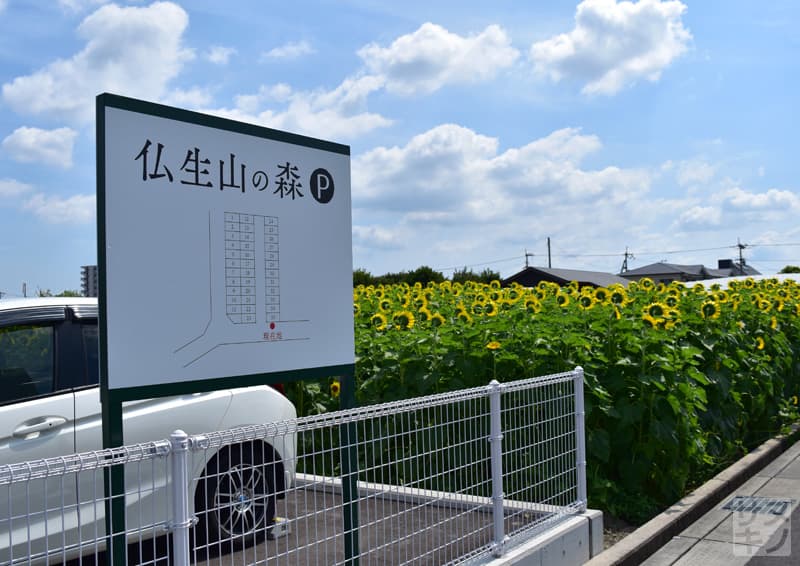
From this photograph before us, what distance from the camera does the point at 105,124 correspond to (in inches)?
136

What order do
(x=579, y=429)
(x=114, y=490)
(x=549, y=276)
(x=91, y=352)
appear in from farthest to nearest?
(x=549, y=276), (x=579, y=429), (x=91, y=352), (x=114, y=490)

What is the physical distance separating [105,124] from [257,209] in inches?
34.3

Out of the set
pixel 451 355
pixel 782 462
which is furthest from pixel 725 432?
pixel 451 355

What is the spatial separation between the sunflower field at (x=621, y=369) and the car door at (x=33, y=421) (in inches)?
140

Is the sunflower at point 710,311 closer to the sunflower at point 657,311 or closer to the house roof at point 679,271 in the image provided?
the sunflower at point 657,311

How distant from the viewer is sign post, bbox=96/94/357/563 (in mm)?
3484

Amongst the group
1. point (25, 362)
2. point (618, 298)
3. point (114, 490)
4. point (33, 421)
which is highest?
point (618, 298)

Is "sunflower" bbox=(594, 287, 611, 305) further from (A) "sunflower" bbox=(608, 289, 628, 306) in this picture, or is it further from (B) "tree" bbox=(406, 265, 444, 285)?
(B) "tree" bbox=(406, 265, 444, 285)

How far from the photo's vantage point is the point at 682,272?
Result: 7294 cm

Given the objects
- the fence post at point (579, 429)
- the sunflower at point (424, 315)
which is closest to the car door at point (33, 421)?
the fence post at point (579, 429)

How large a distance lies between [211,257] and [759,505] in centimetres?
564

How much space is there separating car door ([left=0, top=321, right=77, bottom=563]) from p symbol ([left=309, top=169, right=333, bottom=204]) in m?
1.80

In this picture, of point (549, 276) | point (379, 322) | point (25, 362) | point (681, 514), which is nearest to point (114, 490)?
point (25, 362)
